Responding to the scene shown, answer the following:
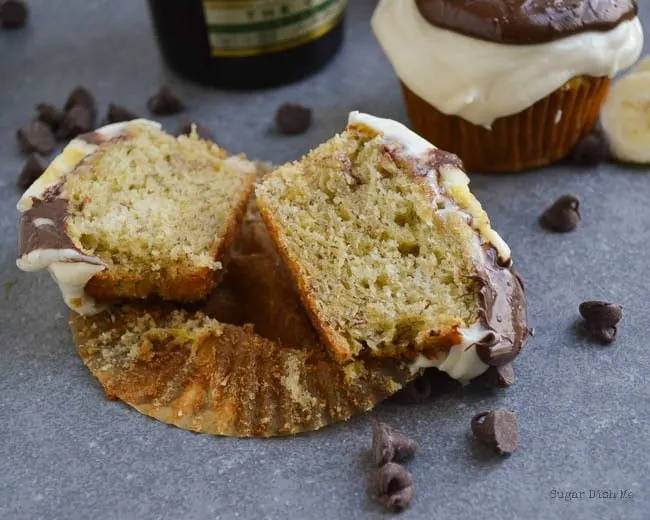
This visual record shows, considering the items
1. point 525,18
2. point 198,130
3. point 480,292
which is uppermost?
point 525,18

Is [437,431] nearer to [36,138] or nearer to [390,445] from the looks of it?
[390,445]

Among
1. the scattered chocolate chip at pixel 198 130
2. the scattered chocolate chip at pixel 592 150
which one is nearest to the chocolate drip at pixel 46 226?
the scattered chocolate chip at pixel 198 130

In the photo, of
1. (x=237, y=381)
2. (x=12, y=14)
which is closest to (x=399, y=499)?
(x=237, y=381)

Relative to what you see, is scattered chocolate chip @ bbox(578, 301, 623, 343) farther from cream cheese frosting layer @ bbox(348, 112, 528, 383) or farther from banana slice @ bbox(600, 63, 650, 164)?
banana slice @ bbox(600, 63, 650, 164)

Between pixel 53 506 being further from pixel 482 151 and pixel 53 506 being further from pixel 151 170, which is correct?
pixel 482 151

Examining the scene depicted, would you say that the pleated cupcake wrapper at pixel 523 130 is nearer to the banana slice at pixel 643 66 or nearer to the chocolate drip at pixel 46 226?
the banana slice at pixel 643 66

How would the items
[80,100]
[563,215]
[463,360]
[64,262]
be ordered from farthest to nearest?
[80,100], [563,215], [64,262], [463,360]
